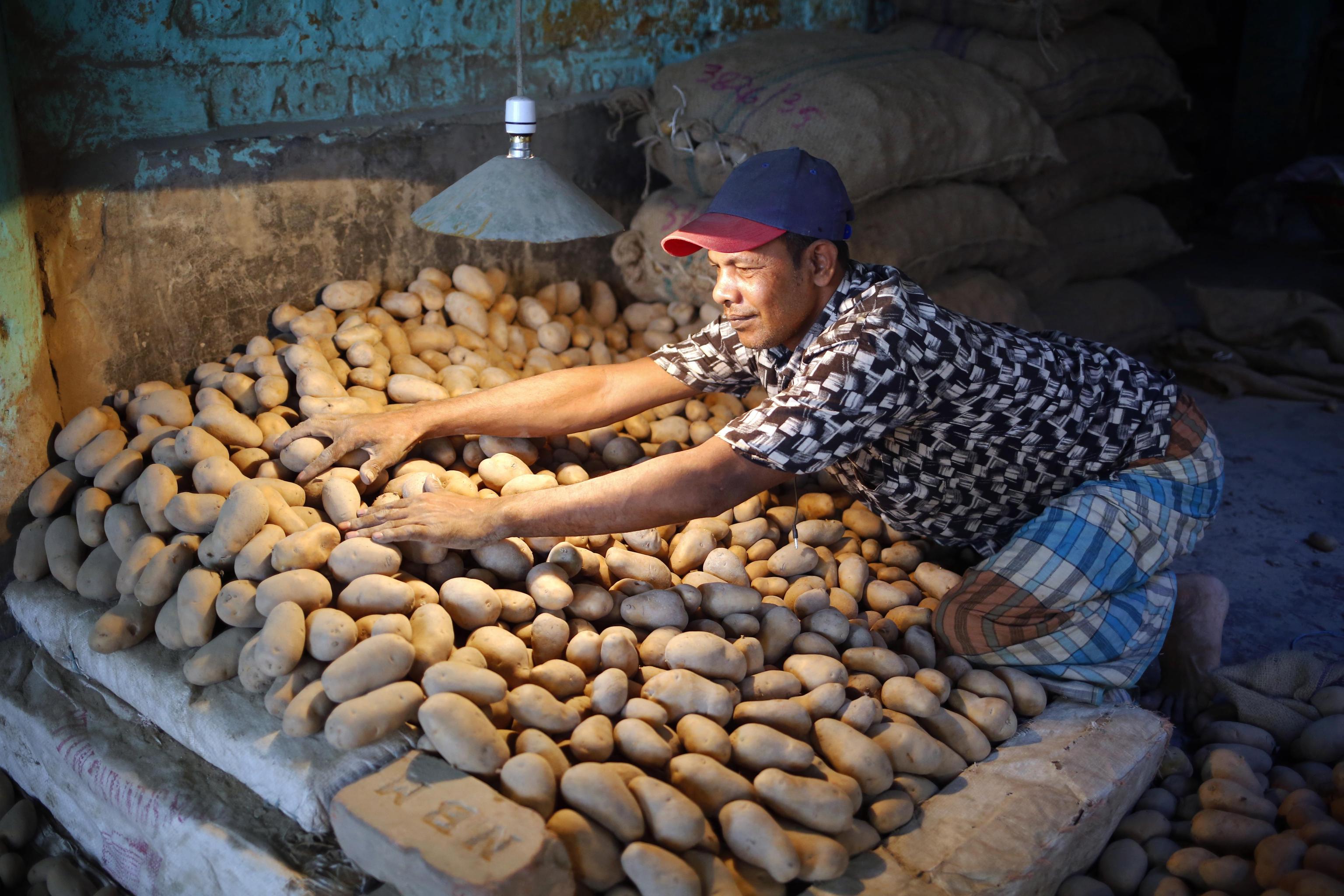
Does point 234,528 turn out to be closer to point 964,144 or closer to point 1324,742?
point 1324,742

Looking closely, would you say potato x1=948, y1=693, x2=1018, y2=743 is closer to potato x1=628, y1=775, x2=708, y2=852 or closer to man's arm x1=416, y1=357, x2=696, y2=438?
potato x1=628, y1=775, x2=708, y2=852

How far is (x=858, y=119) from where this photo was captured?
10.2 feet

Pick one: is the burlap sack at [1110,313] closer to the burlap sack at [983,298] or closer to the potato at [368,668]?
the burlap sack at [983,298]

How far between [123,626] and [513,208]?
1139mm

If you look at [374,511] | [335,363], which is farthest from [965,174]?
[374,511]

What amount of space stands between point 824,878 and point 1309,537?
7.91 feet

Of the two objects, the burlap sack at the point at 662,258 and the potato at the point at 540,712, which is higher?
the burlap sack at the point at 662,258

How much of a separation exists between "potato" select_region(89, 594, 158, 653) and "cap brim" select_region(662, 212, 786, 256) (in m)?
1.35

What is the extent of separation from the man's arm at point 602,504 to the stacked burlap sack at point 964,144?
56.1 inches

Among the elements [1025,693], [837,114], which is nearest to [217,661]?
[1025,693]

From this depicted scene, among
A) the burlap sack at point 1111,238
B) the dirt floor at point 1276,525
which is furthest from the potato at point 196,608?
the burlap sack at point 1111,238

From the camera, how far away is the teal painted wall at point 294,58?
234 cm

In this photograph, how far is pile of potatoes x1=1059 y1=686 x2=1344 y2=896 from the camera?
182 centimetres

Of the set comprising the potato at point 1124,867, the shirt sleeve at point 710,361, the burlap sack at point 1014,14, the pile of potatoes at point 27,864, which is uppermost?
the burlap sack at point 1014,14
